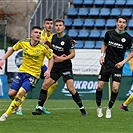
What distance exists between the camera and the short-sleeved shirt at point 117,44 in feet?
39.3

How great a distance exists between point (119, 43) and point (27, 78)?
221 centimetres

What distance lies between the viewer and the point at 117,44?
12.0 m

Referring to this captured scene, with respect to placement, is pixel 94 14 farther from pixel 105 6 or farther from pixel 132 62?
pixel 132 62

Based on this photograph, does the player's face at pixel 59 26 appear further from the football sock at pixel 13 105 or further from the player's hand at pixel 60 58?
the football sock at pixel 13 105

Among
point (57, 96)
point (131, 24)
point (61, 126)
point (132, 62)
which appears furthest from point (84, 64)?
point (61, 126)

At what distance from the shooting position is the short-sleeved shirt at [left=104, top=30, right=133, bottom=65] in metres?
12.0

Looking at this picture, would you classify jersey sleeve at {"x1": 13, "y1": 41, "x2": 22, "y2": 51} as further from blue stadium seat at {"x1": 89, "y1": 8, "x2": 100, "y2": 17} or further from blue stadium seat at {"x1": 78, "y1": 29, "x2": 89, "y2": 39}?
blue stadium seat at {"x1": 89, "y1": 8, "x2": 100, "y2": 17}

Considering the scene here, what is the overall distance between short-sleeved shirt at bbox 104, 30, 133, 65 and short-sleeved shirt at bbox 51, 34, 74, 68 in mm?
893

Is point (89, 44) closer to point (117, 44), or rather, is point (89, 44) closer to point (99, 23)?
point (99, 23)

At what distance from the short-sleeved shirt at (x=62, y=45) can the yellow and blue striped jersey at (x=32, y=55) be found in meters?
0.88

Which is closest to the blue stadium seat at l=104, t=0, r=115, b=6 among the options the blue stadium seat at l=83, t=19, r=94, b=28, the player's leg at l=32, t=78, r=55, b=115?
the blue stadium seat at l=83, t=19, r=94, b=28

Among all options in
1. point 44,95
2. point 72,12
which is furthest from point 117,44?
point 72,12

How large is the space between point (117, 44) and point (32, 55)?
6.32ft

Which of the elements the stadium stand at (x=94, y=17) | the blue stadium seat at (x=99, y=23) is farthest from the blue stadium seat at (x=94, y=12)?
the blue stadium seat at (x=99, y=23)
